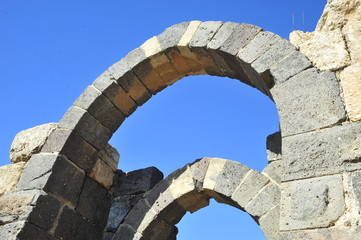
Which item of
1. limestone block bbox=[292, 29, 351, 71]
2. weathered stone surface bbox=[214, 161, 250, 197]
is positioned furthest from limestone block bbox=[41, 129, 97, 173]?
limestone block bbox=[292, 29, 351, 71]

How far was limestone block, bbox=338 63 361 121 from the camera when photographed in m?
3.01


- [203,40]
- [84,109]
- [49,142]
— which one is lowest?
[49,142]

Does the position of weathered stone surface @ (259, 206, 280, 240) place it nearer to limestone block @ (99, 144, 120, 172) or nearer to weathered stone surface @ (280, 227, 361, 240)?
weathered stone surface @ (280, 227, 361, 240)

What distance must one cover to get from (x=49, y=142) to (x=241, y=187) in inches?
97.7

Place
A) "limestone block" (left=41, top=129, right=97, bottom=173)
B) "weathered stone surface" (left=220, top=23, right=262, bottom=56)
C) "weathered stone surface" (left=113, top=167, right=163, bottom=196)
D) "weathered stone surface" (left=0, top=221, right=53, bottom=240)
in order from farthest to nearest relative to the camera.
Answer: "weathered stone surface" (left=113, top=167, right=163, bottom=196) < "limestone block" (left=41, top=129, right=97, bottom=173) < "weathered stone surface" (left=220, top=23, right=262, bottom=56) < "weathered stone surface" (left=0, top=221, right=53, bottom=240)

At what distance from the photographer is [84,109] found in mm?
4836

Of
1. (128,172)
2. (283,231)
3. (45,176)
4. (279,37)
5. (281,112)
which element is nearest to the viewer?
(283,231)

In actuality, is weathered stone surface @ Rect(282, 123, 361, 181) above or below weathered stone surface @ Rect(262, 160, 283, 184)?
below

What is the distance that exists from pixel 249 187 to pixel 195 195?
2.53 feet

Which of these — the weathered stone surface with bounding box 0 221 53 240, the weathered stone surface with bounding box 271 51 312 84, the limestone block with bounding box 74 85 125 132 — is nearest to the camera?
the weathered stone surface with bounding box 271 51 312 84

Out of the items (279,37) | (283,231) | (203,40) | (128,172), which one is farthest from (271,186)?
(128,172)

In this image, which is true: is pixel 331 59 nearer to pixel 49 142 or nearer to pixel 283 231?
pixel 283 231

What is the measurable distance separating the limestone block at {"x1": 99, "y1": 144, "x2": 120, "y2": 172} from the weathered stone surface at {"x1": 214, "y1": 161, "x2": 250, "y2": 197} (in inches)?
71.2

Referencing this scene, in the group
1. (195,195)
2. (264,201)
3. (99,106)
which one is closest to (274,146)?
(264,201)
